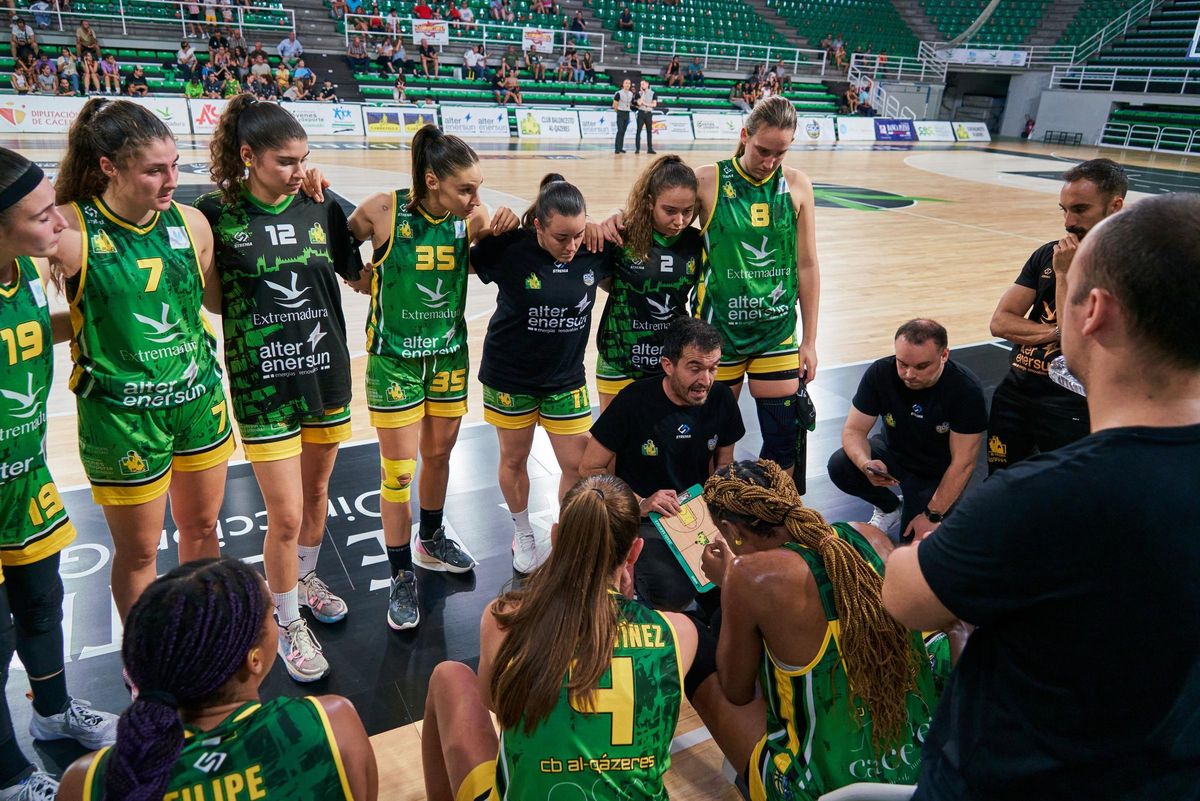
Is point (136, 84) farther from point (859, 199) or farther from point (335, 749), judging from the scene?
point (335, 749)

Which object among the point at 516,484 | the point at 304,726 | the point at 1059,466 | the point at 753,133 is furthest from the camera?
the point at 516,484

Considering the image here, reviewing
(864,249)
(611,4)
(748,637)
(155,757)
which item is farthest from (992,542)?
(611,4)

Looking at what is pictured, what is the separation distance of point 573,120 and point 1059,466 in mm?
20142

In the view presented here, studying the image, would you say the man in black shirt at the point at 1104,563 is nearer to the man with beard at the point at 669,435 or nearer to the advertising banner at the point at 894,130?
the man with beard at the point at 669,435

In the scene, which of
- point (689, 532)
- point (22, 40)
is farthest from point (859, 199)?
point (22, 40)

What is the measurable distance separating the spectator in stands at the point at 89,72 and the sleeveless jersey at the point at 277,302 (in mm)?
15897

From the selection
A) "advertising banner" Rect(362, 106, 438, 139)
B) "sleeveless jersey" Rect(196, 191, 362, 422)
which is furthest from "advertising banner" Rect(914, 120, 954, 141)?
"sleeveless jersey" Rect(196, 191, 362, 422)

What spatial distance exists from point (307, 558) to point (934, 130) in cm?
2640

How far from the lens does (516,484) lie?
142 inches

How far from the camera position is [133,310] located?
240cm

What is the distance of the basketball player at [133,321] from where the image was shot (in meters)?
2.34

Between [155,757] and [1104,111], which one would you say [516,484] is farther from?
[1104,111]

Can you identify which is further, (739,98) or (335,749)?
(739,98)

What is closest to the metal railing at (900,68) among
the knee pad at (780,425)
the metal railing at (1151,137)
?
the metal railing at (1151,137)
